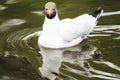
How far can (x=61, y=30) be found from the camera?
394 inches

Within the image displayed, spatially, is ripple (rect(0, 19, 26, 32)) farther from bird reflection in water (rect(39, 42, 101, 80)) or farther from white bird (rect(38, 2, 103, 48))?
bird reflection in water (rect(39, 42, 101, 80))

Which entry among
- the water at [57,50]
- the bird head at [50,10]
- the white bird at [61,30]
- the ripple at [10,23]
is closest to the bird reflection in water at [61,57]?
the water at [57,50]

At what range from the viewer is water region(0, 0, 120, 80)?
833 cm

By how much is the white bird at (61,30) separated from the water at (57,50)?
0.13m

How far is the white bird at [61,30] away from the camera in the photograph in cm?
988

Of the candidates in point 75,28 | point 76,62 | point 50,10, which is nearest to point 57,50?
point 75,28

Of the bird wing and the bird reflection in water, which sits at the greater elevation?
the bird wing

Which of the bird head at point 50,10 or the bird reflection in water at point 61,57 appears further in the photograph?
the bird head at point 50,10

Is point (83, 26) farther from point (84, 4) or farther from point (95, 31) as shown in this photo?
point (84, 4)

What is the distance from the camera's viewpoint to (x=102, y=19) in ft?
36.7

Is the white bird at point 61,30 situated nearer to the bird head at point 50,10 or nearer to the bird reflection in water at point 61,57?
the bird head at point 50,10

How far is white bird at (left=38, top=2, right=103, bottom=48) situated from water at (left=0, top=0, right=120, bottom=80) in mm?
133

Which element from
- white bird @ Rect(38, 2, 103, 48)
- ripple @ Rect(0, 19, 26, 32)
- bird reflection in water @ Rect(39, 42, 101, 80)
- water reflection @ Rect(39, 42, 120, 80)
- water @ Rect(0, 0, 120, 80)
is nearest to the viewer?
water reflection @ Rect(39, 42, 120, 80)

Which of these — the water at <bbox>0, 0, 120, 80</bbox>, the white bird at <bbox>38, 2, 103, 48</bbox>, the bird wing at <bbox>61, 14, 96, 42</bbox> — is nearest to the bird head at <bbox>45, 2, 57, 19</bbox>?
the white bird at <bbox>38, 2, 103, 48</bbox>
